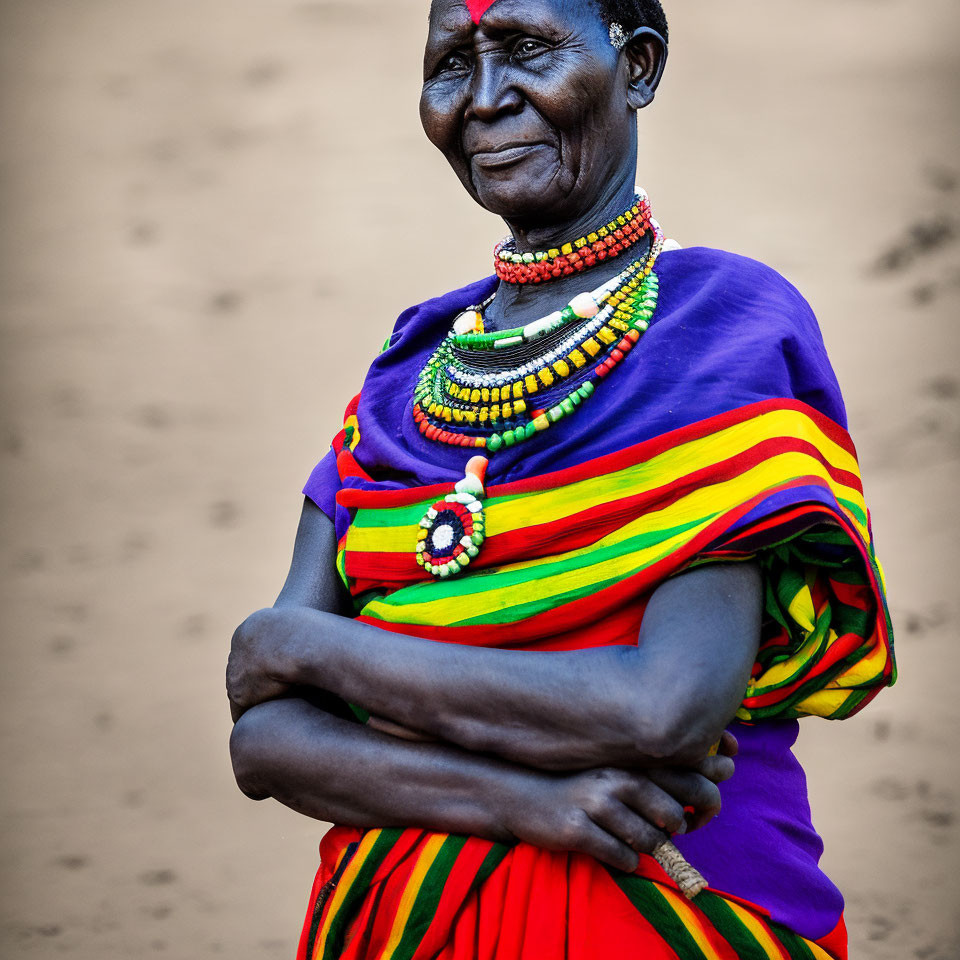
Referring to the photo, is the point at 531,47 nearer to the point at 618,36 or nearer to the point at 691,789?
the point at 618,36

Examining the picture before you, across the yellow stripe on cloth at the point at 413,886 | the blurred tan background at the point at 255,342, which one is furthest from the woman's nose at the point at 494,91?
the blurred tan background at the point at 255,342

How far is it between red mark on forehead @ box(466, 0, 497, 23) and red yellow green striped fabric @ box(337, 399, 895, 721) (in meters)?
0.66

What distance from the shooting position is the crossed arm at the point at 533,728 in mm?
1665

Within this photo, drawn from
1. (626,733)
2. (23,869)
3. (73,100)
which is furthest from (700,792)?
(73,100)

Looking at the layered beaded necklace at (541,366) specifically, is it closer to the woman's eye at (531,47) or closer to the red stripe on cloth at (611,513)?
the red stripe on cloth at (611,513)

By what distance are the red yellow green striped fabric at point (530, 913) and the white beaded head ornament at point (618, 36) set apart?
1127 mm

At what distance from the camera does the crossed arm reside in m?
1.67

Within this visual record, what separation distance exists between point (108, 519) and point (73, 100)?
1297 mm

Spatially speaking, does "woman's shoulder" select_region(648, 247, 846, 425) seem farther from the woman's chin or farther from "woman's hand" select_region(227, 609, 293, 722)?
"woman's hand" select_region(227, 609, 293, 722)

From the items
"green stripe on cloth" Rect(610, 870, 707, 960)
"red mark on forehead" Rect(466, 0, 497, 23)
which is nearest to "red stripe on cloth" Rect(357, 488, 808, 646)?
"green stripe on cloth" Rect(610, 870, 707, 960)

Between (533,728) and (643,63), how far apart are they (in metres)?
1.02

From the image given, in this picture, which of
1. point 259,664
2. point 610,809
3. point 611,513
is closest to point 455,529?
point 611,513

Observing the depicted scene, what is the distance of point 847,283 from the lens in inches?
161

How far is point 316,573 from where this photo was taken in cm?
211
